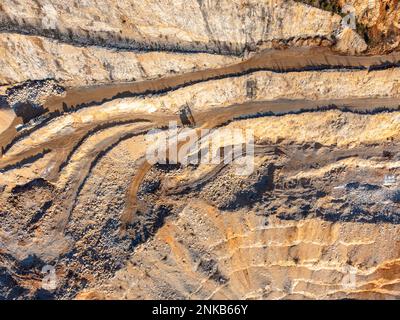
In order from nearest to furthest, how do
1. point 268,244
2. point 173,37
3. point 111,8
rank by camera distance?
point 111,8 → point 173,37 → point 268,244

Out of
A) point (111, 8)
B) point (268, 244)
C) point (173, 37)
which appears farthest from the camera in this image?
point (268, 244)

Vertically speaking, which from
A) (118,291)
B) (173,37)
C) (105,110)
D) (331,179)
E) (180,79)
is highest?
(173,37)

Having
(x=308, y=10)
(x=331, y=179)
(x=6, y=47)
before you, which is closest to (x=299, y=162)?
(x=331, y=179)

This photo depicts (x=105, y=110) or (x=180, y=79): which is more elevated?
(x=180, y=79)

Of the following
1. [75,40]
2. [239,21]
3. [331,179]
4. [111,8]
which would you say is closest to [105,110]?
[75,40]

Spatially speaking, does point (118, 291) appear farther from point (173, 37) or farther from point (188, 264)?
point (173, 37)

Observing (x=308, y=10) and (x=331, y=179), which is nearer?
(x=308, y=10)
